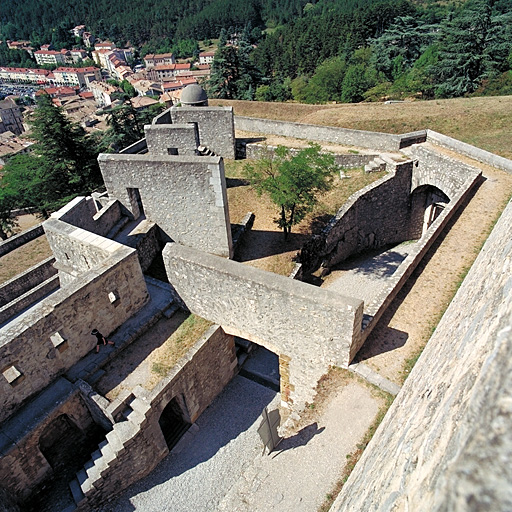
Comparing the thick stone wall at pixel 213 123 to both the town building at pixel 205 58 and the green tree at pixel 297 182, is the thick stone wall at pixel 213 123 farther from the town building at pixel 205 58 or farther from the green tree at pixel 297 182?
the town building at pixel 205 58

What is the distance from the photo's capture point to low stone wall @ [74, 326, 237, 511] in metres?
8.61

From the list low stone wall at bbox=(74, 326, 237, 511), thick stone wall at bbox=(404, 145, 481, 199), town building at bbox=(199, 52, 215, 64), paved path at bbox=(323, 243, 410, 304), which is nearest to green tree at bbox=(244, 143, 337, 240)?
paved path at bbox=(323, 243, 410, 304)

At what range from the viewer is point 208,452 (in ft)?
33.1

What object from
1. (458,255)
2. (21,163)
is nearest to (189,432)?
(458,255)

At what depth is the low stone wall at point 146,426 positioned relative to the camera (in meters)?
8.61

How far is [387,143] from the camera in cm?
1823

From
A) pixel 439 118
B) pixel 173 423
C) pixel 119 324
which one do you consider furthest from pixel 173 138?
pixel 439 118

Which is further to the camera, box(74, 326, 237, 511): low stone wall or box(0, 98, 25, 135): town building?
box(0, 98, 25, 135): town building

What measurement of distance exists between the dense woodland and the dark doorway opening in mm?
29700

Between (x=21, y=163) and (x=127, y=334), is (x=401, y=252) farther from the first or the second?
(x=21, y=163)

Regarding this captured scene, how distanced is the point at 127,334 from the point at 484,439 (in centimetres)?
959

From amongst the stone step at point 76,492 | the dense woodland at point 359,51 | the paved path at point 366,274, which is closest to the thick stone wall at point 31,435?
the stone step at point 76,492

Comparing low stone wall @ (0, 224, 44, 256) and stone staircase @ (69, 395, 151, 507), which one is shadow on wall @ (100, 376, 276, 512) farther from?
low stone wall @ (0, 224, 44, 256)

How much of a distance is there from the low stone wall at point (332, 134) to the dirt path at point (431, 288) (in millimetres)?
5310
